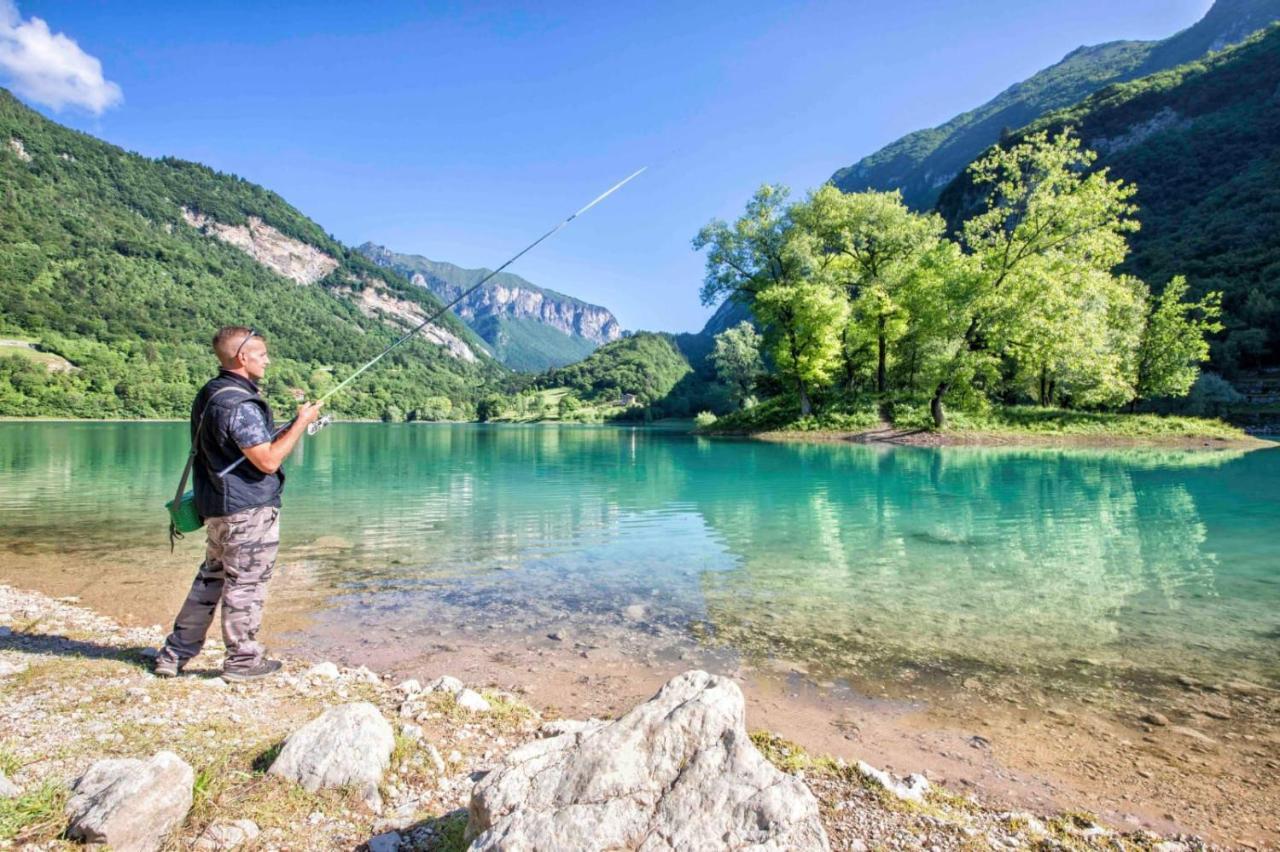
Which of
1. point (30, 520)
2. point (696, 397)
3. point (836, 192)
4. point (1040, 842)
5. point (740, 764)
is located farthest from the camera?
point (696, 397)

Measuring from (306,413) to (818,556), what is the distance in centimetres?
887

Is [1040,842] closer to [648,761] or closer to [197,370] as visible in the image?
[648,761]

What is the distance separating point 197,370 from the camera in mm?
156500

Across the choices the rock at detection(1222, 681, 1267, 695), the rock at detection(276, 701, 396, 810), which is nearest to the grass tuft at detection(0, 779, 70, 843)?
the rock at detection(276, 701, 396, 810)

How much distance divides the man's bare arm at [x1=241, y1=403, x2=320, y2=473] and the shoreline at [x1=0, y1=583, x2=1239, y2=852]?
71.7 inches

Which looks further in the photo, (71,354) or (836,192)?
(71,354)

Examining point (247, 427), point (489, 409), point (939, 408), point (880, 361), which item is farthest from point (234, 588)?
point (489, 409)

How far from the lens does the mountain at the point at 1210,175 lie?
2552 inches

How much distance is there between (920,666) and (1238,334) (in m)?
76.7

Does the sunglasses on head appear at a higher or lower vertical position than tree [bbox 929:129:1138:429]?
lower

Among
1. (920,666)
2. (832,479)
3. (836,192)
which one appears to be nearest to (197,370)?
(836,192)

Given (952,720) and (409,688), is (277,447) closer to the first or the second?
(409,688)

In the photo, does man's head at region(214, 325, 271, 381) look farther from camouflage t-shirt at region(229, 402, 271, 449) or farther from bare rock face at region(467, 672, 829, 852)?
bare rock face at region(467, 672, 829, 852)

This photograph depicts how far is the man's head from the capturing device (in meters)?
5.42
